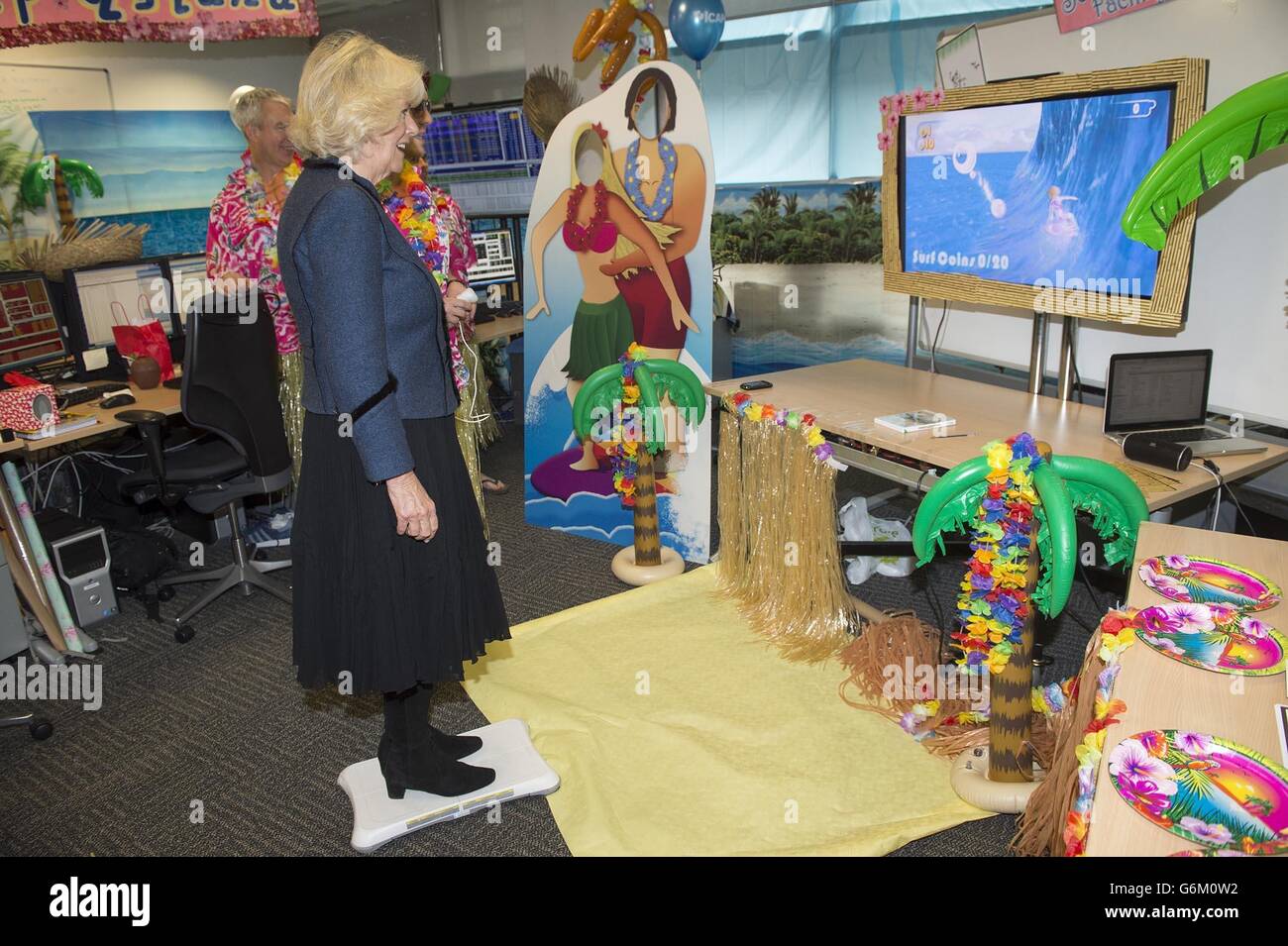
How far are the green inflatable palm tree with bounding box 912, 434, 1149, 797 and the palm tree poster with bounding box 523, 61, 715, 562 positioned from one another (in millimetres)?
1344

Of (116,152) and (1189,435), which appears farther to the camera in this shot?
(116,152)

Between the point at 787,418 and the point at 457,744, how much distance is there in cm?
134

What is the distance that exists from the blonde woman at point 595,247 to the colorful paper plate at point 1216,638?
2.08 m

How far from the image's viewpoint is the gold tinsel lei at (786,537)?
9.34 feet

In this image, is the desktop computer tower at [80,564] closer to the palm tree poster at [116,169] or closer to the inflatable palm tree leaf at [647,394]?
the inflatable palm tree leaf at [647,394]

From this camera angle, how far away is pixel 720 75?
4895 millimetres

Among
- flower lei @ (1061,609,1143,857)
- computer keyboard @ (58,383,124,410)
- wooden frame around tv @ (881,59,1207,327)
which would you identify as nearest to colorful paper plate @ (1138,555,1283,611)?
flower lei @ (1061,609,1143,857)

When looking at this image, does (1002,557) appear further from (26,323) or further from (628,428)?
(26,323)

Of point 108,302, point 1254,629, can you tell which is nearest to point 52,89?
point 108,302

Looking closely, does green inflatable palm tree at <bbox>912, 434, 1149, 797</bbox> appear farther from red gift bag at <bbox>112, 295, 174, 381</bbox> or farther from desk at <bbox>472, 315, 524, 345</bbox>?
red gift bag at <bbox>112, 295, 174, 381</bbox>

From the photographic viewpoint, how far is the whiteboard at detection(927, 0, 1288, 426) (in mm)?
2377

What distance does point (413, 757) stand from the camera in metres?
2.17

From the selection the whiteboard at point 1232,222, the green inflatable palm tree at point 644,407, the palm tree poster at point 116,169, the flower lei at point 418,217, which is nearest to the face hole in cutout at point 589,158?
the flower lei at point 418,217
